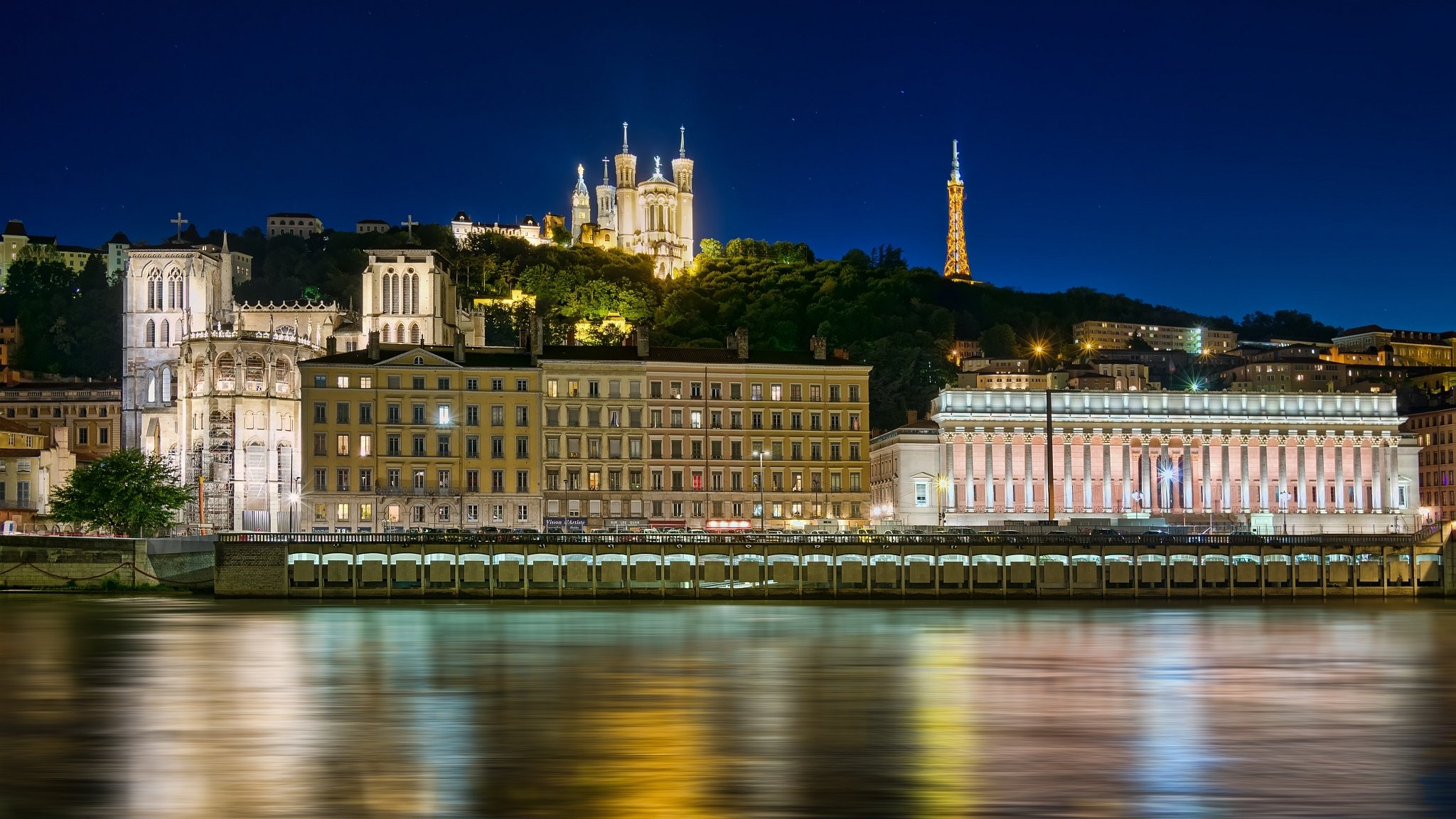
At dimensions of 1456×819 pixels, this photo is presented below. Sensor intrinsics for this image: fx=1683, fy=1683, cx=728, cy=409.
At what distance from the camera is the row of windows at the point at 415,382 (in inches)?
4102

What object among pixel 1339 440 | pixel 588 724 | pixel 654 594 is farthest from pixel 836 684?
pixel 1339 440

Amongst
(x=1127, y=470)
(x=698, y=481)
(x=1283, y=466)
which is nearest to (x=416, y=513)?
(x=698, y=481)

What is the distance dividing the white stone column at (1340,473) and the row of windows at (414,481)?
67737mm

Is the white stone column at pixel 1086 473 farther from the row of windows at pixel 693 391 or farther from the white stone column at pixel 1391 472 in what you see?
Result: the row of windows at pixel 693 391

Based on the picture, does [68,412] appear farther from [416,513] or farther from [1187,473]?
[1187,473]

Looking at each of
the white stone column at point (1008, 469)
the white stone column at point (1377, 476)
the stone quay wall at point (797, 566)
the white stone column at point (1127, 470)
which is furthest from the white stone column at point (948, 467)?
the white stone column at point (1377, 476)

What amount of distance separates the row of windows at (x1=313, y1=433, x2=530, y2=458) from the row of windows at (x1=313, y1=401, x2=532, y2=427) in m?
0.86

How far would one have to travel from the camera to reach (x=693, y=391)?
10881cm

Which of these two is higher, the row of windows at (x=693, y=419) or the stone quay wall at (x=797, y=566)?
the row of windows at (x=693, y=419)

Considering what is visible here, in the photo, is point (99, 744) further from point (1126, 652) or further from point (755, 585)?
point (755, 585)

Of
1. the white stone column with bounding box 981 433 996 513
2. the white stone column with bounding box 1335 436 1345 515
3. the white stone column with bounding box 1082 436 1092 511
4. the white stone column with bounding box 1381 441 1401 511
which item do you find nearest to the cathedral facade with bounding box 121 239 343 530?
the white stone column with bounding box 981 433 996 513

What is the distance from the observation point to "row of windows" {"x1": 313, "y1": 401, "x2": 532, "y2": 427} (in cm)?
10388

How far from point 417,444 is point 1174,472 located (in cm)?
5910

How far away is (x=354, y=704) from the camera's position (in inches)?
1585
